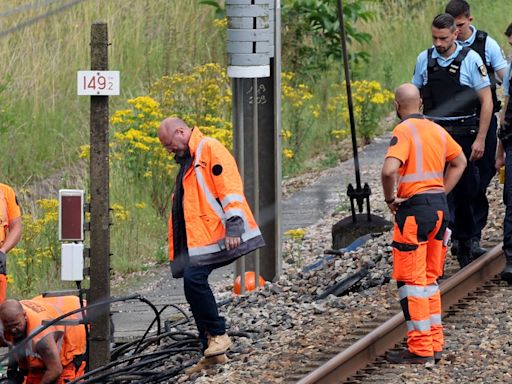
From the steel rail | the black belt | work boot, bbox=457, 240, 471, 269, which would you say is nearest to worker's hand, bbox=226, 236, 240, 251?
the steel rail

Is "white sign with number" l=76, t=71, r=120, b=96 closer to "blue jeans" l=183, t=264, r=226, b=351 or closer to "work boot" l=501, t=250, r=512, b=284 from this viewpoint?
"blue jeans" l=183, t=264, r=226, b=351

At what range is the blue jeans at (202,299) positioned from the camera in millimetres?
9992

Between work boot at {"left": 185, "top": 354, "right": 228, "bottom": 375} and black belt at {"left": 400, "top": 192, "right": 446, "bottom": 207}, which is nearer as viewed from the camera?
black belt at {"left": 400, "top": 192, "right": 446, "bottom": 207}

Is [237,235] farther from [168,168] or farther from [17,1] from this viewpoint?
[17,1]

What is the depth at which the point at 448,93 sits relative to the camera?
1132 centimetres

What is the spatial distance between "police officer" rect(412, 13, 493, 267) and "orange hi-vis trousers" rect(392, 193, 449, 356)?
1757 millimetres

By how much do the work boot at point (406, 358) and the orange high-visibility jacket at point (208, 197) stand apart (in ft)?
3.96

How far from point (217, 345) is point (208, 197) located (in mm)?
971

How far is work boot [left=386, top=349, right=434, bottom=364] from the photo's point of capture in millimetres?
9555

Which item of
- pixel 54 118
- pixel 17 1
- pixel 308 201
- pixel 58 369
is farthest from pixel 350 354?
pixel 17 1

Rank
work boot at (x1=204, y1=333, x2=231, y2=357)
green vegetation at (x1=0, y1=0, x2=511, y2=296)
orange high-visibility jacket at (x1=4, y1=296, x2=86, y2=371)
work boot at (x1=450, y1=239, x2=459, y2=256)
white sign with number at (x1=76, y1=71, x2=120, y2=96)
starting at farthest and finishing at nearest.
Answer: green vegetation at (x1=0, y1=0, x2=511, y2=296), work boot at (x1=450, y1=239, x2=459, y2=256), orange high-visibility jacket at (x1=4, y1=296, x2=86, y2=371), white sign with number at (x1=76, y1=71, x2=120, y2=96), work boot at (x1=204, y1=333, x2=231, y2=357)

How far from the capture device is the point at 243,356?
10.3 m

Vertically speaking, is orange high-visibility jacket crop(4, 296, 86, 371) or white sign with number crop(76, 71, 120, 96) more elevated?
white sign with number crop(76, 71, 120, 96)

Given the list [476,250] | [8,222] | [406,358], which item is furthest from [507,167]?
[8,222]
